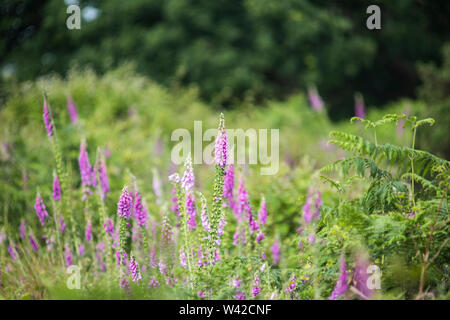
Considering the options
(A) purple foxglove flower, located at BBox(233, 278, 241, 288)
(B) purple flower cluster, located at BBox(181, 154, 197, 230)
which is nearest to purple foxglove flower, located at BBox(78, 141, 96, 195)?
(B) purple flower cluster, located at BBox(181, 154, 197, 230)

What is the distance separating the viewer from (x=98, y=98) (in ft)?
32.2

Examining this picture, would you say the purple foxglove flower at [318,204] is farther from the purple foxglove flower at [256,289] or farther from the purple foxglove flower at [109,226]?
the purple foxglove flower at [109,226]

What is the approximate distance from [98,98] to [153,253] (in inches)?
291

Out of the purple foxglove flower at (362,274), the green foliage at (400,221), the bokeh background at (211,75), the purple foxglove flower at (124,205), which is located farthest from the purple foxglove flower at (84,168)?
the purple foxglove flower at (362,274)

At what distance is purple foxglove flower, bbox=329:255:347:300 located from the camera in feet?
7.66

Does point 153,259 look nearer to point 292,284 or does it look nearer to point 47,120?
point 292,284

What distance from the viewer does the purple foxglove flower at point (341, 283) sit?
2336 mm

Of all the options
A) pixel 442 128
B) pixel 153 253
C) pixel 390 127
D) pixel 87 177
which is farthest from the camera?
pixel 390 127

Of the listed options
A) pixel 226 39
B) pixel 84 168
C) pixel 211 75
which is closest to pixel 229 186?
pixel 84 168

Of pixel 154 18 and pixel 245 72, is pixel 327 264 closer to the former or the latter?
pixel 245 72

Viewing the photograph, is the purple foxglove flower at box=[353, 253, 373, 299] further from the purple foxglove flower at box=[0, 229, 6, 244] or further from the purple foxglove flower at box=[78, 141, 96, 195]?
the purple foxglove flower at box=[0, 229, 6, 244]

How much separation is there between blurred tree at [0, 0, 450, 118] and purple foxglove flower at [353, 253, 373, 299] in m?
12.5

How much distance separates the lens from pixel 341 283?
7.80ft
